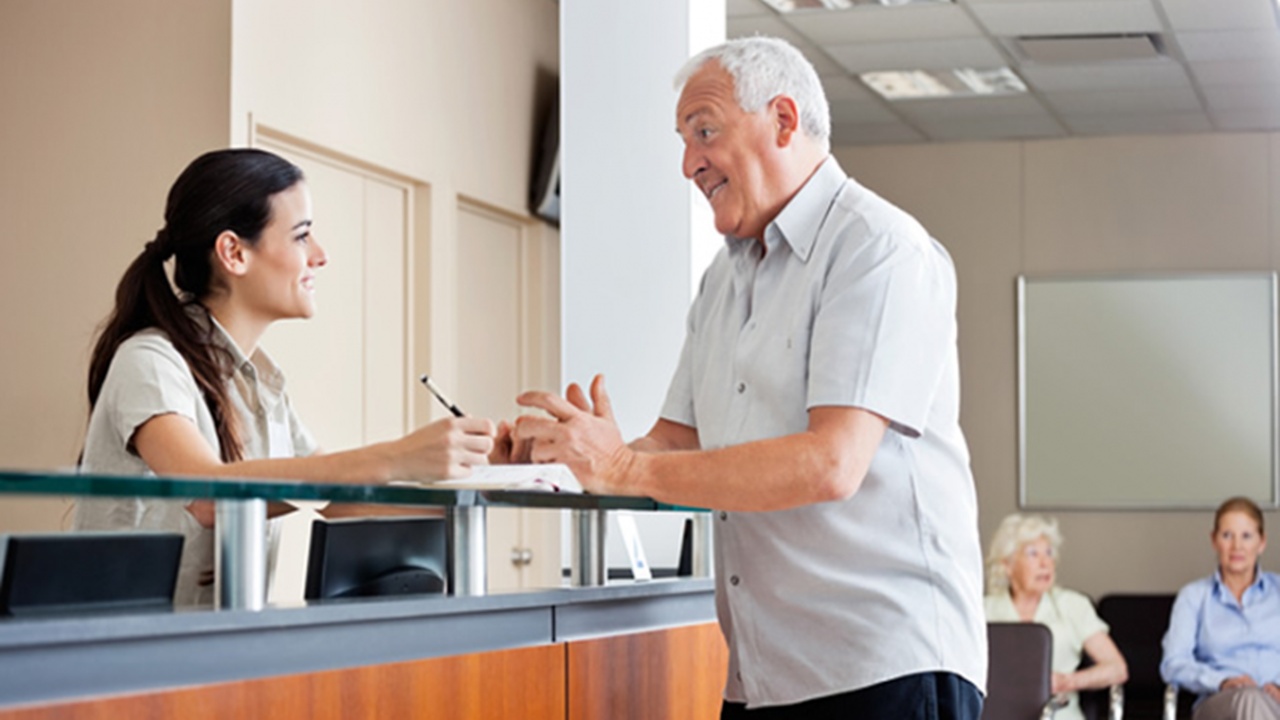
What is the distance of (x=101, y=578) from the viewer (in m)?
1.52

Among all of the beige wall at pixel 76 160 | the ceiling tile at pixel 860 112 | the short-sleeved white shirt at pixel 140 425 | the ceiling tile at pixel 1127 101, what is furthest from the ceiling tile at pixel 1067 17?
the short-sleeved white shirt at pixel 140 425

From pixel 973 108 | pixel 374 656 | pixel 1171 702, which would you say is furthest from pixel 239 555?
pixel 973 108

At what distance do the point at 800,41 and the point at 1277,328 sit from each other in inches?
132

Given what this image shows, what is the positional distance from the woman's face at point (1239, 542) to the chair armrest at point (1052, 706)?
1463 millimetres

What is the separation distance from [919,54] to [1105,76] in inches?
41.5

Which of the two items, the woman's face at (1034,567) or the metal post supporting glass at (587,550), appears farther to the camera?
the woman's face at (1034,567)

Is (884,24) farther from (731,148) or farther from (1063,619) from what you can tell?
(731,148)

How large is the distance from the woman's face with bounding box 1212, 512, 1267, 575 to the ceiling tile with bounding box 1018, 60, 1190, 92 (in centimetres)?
212

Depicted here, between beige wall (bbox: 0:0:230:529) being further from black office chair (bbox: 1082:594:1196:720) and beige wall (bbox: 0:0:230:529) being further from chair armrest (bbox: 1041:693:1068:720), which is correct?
black office chair (bbox: 1082:594:1196:720)

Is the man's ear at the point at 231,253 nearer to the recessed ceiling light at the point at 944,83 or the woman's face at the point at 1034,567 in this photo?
the woman's face at the point at 1034,567

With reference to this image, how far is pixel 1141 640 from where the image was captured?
7.84 m

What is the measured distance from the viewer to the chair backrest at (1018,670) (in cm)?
577

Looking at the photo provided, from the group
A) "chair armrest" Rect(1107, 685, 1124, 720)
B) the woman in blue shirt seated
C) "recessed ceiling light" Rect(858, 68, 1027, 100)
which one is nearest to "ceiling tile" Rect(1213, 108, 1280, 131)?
"recessed ceiling light" Rect(858, 68, 1027, 100)

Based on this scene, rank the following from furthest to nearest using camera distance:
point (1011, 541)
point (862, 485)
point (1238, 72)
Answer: point (1238, 72), point (1011, 541), point (862, 485)
